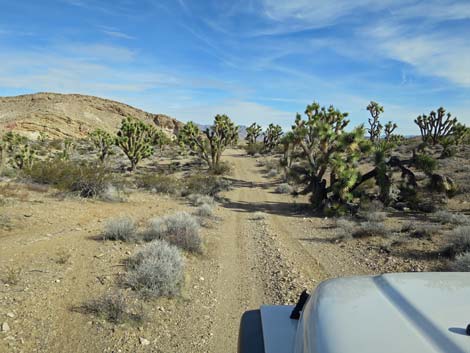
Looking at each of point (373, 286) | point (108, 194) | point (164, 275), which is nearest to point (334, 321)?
point (373, 286)

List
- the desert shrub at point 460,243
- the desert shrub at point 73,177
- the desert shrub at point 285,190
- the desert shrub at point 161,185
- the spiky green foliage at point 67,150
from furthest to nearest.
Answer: the spiky green foliage at point 67,150 → the desert shrub at point 285,190 → the desert shrub at point 161,185 → the desert shrub at point 73,177 → the desert shrub at point 460,243

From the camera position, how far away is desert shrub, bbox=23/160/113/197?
520 inches

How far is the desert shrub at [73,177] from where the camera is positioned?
43.3 ft

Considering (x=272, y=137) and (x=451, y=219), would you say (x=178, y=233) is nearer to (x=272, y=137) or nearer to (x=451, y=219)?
(x=451, y=219)

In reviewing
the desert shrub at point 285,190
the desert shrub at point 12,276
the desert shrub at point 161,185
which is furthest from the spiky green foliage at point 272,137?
the desert shrub at point 12,276

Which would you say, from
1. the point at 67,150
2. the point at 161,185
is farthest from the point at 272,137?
the point at 161,185

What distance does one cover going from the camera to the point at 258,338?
2.03 m

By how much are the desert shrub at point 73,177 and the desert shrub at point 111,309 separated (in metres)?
9.04

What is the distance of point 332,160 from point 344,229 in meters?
4.41

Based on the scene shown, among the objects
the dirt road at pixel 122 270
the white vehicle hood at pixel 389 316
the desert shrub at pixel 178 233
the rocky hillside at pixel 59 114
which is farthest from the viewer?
the rocky hillside at pixel 59 114

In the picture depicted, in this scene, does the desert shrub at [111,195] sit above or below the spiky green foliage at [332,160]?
below

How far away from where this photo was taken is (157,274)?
542 centimetres

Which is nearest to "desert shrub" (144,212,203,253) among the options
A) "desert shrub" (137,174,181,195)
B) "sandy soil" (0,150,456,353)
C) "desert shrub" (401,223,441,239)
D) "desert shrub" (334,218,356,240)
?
"sandy soil" (0,150,456,353)

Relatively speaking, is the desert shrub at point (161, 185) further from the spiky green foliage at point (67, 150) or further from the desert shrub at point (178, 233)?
the spiky green foliage at point (67, 150)
